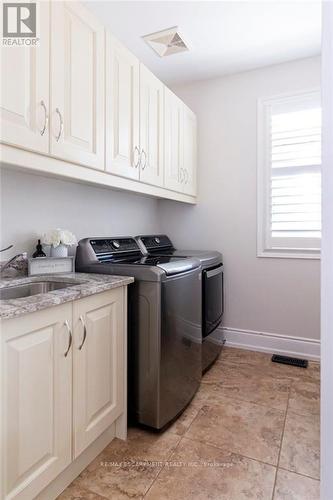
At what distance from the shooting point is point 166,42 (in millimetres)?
2148

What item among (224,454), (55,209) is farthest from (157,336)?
(55,209)

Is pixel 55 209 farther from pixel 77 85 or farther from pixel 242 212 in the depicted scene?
pixel 242 212

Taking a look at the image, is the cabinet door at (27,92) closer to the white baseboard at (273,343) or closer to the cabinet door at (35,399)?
the cabinet door at (35,399)

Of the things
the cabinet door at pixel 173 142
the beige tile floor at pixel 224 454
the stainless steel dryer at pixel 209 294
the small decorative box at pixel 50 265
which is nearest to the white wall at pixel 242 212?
the stainless steel dryer at pixel 209 294

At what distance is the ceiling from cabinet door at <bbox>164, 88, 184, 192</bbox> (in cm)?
39

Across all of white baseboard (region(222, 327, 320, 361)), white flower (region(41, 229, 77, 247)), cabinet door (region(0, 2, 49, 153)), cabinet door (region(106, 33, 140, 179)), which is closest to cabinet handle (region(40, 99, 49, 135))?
cabinet door (region(0, 2, 49, 153))

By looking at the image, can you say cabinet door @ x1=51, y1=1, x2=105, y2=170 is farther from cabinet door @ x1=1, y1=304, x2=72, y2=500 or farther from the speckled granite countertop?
cabinet door @ x1=1, y1=304, x2=72, y2=500

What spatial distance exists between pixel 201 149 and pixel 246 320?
173 cm

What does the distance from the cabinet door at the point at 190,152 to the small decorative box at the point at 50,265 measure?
1339 millimetres

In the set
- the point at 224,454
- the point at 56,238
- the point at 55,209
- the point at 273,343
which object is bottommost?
the point at 224,454

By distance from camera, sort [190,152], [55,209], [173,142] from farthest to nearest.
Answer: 1. [190,152]
2. [173,142]
3. [55,209]

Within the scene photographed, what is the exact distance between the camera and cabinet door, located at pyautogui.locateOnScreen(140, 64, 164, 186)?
191cm

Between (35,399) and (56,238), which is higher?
(56,238)

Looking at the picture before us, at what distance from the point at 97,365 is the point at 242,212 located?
196 cm
